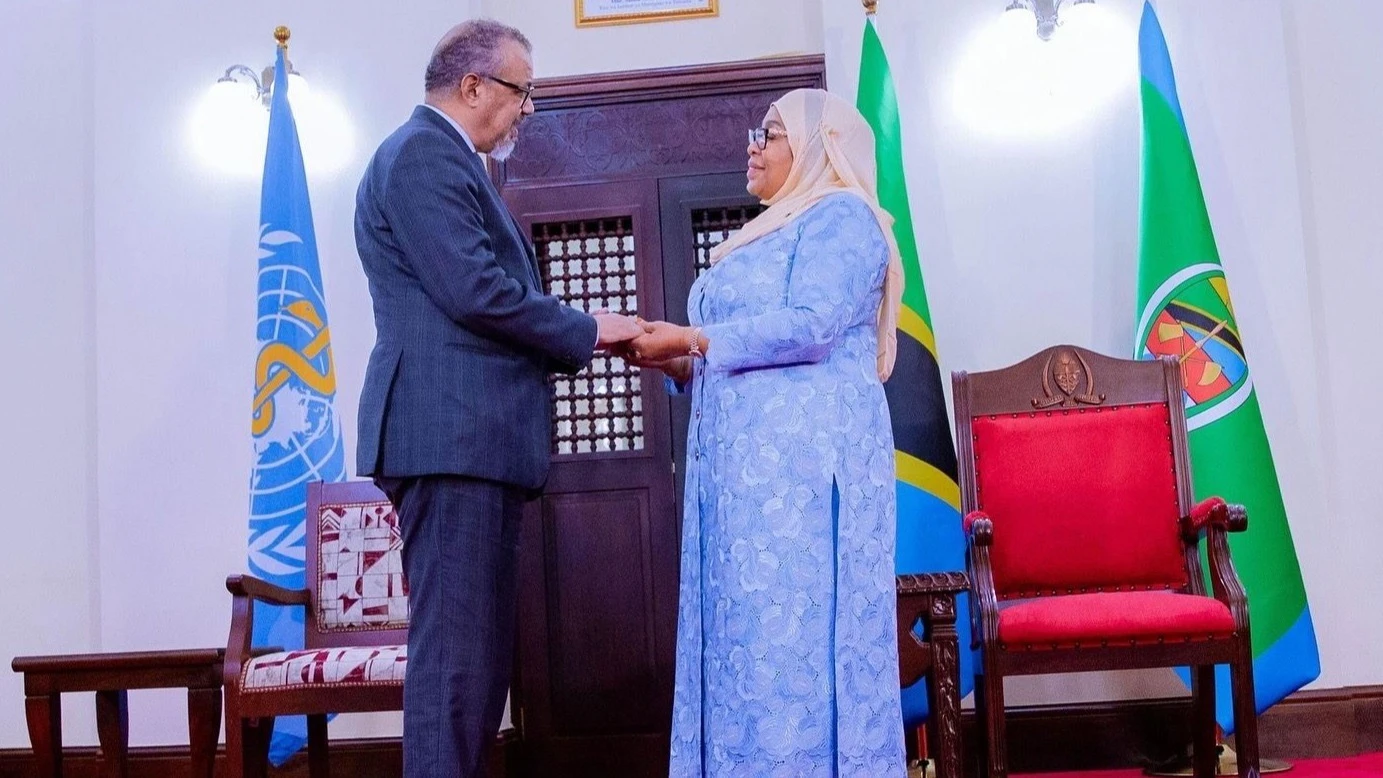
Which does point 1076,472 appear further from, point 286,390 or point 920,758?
point 286,390

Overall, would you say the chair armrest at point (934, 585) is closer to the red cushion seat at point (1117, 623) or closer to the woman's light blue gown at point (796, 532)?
the red cushion seat at point (1117, 623)

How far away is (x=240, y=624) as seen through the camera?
3.00 metres

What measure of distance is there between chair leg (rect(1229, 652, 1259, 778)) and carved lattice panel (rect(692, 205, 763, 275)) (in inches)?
78.5

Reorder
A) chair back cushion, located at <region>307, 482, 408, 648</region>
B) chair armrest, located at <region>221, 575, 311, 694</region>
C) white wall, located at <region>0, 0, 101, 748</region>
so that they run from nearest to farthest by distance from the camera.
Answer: chair armrest, located at <region>221, 575, 311, 694</region> → chair back cushion, located at <region>307, 482, 408, 648</region> → white wall, located at <region>0, 0, 101, 748</region>

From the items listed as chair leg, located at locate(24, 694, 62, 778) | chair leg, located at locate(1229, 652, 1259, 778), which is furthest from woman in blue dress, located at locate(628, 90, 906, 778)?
chair leg, located at locate(24, 694, 62, 778)

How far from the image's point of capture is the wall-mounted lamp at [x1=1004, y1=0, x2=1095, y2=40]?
376cm

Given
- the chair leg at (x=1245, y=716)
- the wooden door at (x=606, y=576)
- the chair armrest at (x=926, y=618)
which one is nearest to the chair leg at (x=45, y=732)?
the wooden door at (x=606, y=576)

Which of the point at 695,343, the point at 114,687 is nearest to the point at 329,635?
the point at 114,687

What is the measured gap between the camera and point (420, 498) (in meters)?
2.00

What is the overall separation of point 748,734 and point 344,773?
1929 mm

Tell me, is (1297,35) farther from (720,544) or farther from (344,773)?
(344,773)

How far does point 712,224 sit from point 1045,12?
1.19m

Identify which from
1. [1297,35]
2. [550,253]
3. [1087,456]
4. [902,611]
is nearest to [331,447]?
[550,253]

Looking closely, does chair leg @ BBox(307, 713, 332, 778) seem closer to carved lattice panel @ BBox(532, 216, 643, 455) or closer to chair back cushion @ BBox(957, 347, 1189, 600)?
carved lattice panel @ BBox(532, 216, 643, 455)
